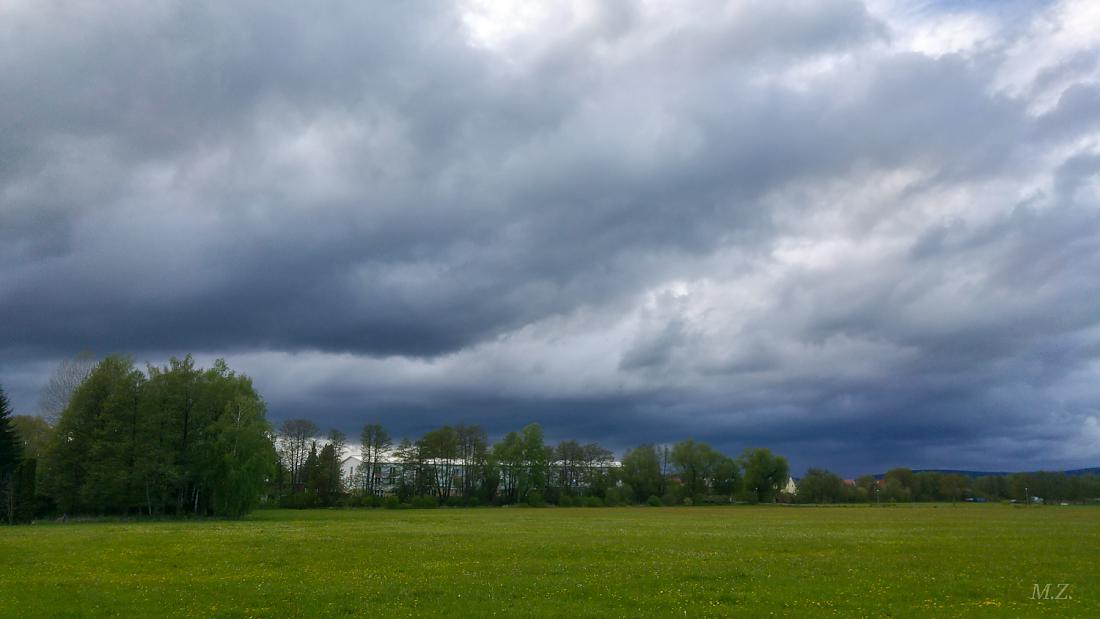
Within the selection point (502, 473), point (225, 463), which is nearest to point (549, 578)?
point (225, 463)

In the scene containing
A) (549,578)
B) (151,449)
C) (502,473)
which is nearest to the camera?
(549,578)

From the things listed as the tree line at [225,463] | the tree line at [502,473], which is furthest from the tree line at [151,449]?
the tree line at [502,473]

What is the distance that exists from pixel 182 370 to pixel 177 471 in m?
14.2

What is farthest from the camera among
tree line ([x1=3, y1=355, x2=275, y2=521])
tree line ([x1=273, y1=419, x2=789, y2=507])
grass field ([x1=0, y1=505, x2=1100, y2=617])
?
tree line ([x1=273, y1=419, x2=789, y2=507])

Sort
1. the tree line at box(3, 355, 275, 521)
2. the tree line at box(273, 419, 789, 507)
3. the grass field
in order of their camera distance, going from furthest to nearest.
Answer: the tree line at box(273, 419, 789, 507) → the tree line at box(3, 355, 275, 521) → the grass field

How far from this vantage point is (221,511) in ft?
303

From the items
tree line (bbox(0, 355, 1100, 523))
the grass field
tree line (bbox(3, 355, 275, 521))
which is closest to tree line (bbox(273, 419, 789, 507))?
tree line (bbox(0, 355, 1100, 523))

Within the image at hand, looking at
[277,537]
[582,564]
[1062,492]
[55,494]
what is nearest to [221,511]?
[55,494]

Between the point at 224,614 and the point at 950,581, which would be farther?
the point at 950,581

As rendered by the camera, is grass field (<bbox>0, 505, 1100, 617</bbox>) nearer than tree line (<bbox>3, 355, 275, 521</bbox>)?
Yes

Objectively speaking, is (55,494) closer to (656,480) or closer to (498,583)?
(498,583)

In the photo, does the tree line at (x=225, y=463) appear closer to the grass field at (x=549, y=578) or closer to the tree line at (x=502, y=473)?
the tree line at (x=502, y=473)

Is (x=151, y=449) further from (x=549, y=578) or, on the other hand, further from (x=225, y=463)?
(x=549, y=578)

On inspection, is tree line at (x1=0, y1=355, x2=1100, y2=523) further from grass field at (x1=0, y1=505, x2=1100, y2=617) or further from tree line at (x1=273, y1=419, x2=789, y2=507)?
grass field at (x1=0, y1=505, x2=1100, y2=617)
